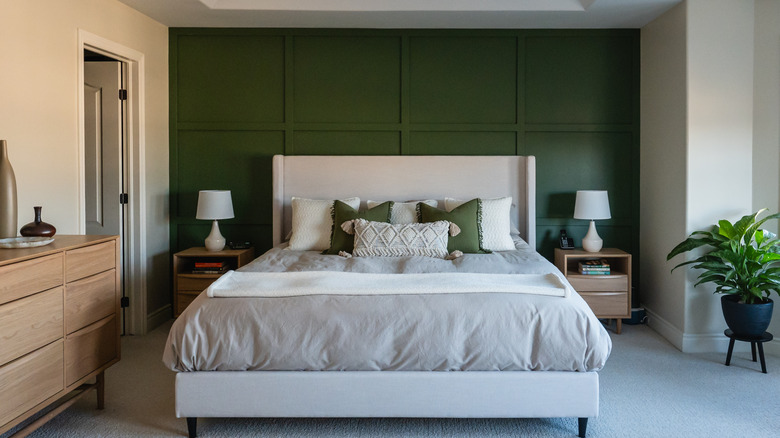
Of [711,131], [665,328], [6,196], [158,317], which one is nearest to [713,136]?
[711,131]

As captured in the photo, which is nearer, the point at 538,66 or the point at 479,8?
the point at 479,8

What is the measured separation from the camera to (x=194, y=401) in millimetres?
2553

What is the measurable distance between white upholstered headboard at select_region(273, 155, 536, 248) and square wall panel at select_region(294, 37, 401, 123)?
1.38 ft

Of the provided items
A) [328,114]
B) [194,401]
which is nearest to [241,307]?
[194,401]

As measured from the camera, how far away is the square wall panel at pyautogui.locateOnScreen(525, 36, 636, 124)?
482cm

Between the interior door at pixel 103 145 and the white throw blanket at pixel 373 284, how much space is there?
189 cm

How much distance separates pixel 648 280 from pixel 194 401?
3.78m

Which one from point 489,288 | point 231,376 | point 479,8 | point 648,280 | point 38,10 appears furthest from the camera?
point 648,280

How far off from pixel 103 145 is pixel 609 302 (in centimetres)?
419

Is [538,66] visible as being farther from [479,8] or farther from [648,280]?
[648,280]

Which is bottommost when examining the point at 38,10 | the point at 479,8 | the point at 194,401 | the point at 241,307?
the point at 194,401

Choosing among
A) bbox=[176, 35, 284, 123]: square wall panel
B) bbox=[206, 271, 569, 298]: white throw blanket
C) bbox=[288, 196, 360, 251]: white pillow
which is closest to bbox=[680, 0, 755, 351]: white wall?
bbox=[206, 271, 569, 298]: white throw blanket

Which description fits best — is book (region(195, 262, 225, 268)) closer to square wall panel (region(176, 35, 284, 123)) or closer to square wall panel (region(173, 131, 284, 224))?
square wall panel (region(173, 131, 284, 224))

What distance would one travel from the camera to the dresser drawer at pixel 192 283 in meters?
4.38
